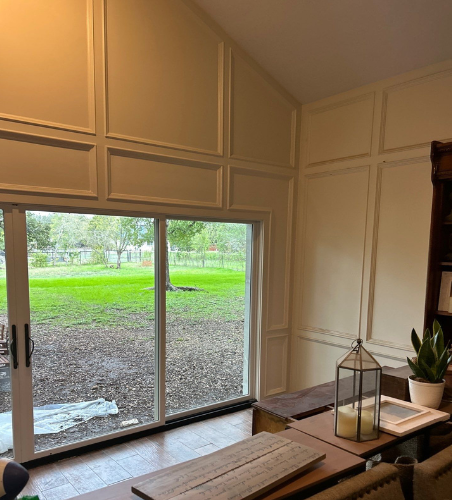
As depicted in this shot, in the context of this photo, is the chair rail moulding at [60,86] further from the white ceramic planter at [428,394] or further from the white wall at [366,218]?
the white ceramic planter at [428,394]

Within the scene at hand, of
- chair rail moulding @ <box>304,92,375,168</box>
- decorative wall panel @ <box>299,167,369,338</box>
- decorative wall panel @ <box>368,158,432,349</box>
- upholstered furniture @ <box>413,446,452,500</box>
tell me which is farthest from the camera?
decorative wall panel @ <box>299,167,369,338</box>

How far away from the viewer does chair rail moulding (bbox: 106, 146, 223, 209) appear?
9.88 feet

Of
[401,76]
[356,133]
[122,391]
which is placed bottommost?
Result: [122,391]

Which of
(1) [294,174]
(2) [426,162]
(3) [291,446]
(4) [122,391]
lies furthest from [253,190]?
(3) [291,446]

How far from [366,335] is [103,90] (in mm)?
3061

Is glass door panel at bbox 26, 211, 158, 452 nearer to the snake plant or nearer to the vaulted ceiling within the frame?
the vaulted ceiling

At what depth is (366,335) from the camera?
3496 mm

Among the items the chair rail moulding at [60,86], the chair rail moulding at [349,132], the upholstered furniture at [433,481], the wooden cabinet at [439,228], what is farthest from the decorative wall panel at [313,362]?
the chair rail moulding at [60,86]

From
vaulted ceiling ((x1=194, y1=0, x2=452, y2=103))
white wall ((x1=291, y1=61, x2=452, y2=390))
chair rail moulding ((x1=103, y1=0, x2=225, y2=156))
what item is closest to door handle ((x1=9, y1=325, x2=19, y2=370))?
chair rail moulding ((x1=103, y1=0, x2=225, y2=156))

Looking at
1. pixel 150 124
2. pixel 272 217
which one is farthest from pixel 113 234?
pixel 272 217

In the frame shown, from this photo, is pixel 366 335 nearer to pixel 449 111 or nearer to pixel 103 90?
pixel 449 111

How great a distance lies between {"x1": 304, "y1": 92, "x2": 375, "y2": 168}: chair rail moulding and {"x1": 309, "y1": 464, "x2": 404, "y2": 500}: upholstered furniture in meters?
2.94

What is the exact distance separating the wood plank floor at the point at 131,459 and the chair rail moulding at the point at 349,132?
2.72 metres

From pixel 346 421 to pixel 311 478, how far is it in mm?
313
